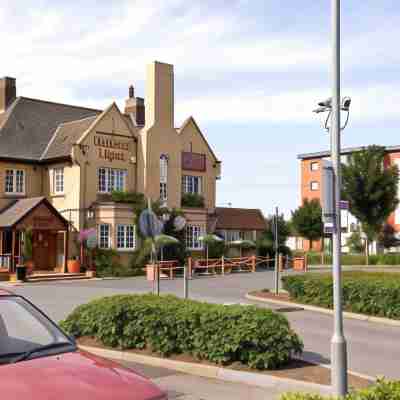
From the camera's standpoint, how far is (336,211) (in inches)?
337

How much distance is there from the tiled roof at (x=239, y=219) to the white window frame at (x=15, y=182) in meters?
13.2

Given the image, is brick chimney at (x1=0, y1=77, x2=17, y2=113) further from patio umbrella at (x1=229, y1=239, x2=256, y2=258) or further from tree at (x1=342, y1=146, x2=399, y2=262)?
tree at (x1=342, y1=146, x2=399, y2=262)

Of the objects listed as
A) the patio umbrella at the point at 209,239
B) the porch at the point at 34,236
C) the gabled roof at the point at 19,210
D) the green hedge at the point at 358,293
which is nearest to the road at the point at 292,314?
the green hedge at the point at 358,293

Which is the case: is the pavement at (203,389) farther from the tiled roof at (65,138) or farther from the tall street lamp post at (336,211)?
the tiled roof at (65,138)

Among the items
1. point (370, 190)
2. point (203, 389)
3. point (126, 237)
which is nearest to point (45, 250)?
point (126, 237)

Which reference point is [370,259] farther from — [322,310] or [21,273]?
[322,310]

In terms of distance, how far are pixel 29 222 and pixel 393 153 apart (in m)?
51.1

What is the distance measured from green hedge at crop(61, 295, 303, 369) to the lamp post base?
123 cm

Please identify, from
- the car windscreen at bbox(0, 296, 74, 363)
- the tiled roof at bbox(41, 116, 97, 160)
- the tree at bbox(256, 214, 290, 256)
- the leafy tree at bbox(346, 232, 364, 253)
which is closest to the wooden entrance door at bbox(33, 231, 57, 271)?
the tiled roof at bbox(41, 116, 97, 160)

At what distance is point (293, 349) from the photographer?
9.49 m

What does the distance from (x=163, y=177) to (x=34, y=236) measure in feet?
28.2

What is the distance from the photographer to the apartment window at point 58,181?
3538 centimetres

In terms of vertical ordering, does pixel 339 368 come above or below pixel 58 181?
below

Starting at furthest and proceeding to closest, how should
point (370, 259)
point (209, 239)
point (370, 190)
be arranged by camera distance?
1. point (370, 259)
2. point (370, 190)
3. point (209, 239)
